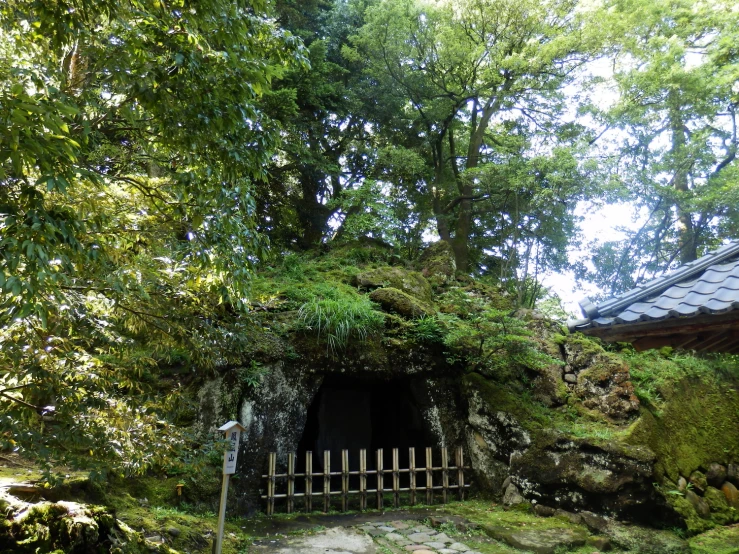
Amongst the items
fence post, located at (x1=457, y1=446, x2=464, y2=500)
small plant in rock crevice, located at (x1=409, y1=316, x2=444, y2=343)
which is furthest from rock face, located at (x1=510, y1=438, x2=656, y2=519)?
small plant in rock crevice, located at (x1=409, y1=316, x2=444, y2=343)

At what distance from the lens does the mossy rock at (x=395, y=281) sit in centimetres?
1069

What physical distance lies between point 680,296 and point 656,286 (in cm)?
23

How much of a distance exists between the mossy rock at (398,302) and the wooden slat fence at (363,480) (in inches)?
106

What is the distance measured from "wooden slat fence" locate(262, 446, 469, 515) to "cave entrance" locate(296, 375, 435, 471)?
140cm

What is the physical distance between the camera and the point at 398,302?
32.4 ft

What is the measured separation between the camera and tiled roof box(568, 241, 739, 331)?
3.04 meters

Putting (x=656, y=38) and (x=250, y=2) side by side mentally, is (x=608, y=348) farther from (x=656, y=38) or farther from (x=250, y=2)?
(x=656, y=38)

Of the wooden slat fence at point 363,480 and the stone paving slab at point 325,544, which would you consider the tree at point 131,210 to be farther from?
the wooden slat fence at point 363,480

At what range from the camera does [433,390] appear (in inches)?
370

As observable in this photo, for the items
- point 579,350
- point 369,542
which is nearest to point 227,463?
point 369,542

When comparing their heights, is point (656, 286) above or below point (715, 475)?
above

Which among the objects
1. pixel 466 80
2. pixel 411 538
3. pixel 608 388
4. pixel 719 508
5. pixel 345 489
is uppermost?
pixel 466 80

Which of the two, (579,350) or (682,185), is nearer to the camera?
(579,350)

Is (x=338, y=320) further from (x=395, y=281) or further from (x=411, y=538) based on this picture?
(x=411, y=538)
